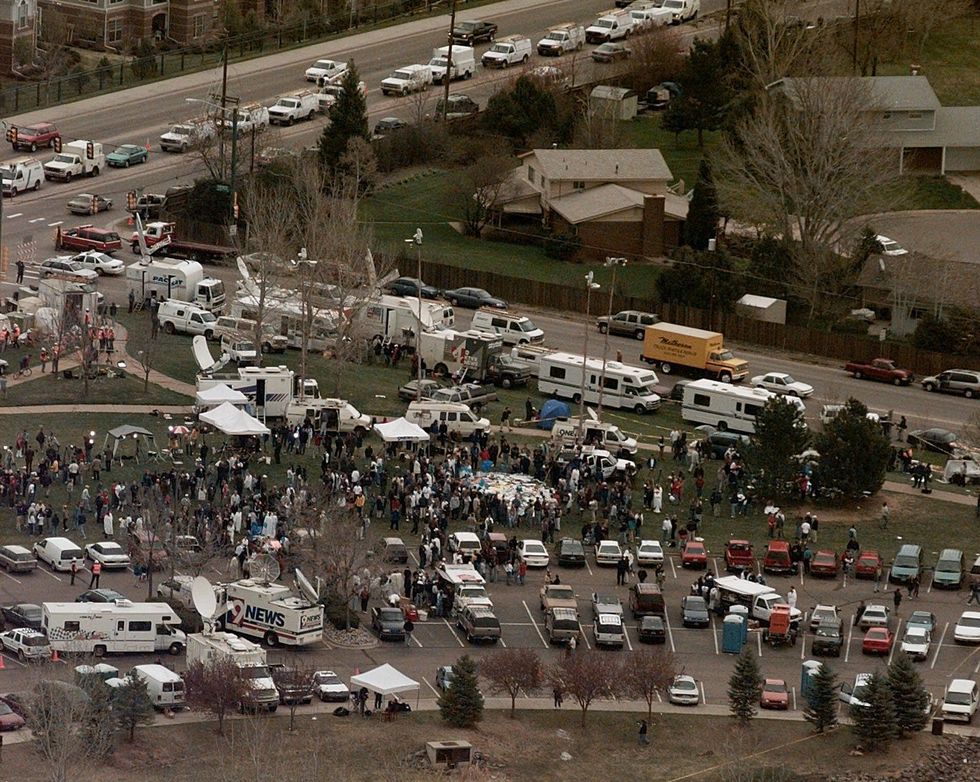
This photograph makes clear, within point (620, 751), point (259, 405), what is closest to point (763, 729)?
point (620, 751)

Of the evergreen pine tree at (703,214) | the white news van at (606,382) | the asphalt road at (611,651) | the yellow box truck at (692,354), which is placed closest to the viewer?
the asphalt road at (611,651)

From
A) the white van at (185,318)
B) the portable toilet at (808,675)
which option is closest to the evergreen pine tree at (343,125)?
the white van at (185,318)

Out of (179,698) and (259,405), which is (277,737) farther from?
(259,405)

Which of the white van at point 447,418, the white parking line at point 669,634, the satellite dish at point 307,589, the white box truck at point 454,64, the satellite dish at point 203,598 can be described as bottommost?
the white parking line at point 669,634

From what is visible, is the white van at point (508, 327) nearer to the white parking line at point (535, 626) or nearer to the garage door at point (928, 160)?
the white parking line at point (535, 626)

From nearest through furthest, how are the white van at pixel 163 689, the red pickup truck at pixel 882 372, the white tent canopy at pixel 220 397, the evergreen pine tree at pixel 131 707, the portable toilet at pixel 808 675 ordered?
the evergreen pine tree at pixel 131 707
the white van at pixel 163 689
the portable toilet at pixel 808 675
the white tent canopy at pixel 220 397
the red pickup truck at pixel 882 372

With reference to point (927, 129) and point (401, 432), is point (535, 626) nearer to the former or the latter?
point (401, 432)

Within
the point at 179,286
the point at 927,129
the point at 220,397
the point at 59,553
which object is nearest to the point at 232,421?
the point at 220,397

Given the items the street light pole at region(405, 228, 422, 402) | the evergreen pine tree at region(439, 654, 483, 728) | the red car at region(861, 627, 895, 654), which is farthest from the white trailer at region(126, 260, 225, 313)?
the red car at region(861, 627, 895, 654)
